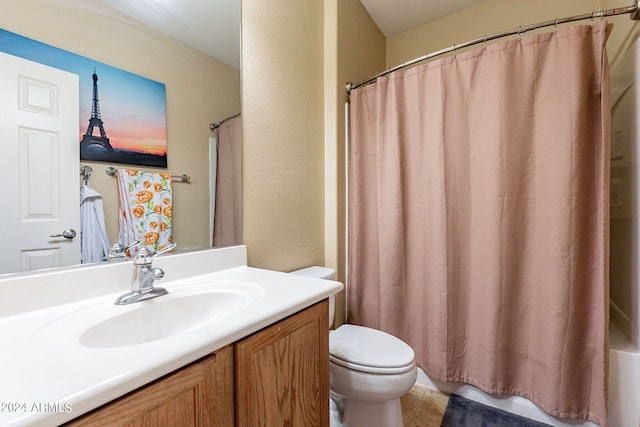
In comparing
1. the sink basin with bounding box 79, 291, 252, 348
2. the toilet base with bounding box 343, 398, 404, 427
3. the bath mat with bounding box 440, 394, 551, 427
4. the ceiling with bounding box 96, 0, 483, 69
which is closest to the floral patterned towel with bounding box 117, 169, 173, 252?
the sink basin with bounding box 79, 291, 252, 348

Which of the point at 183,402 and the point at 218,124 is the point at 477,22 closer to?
the point at 218,124

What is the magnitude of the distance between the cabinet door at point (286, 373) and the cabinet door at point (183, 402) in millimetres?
32

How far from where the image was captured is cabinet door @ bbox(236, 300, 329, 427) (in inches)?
25.2

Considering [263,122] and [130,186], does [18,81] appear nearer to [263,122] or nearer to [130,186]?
[130,186]

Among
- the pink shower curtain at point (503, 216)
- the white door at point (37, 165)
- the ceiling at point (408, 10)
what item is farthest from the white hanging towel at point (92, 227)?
the ceiling at point (408, 10)

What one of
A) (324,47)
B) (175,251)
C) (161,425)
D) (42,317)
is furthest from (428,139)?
(42,317)

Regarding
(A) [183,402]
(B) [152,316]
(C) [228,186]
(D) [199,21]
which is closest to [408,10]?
(D) [199,21]

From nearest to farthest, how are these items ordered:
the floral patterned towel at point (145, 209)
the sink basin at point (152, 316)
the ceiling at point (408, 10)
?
the sink basin at point (152, 316) < the floral patterned towel at point (145, 209) < the ceiling at point (408, 10)

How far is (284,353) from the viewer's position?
2.42 ft

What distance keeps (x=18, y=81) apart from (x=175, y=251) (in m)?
0.62

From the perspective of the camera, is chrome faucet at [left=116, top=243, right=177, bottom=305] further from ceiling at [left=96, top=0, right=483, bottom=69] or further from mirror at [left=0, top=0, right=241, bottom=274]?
ceiling at [left=96, top=0, right=483, bottom=69]

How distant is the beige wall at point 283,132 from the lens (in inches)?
50.1

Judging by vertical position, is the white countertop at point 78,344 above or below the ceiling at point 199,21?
below

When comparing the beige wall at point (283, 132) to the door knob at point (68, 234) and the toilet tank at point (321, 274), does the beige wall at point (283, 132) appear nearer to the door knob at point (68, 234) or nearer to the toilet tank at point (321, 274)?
the toilet tank at point (321, 274)
